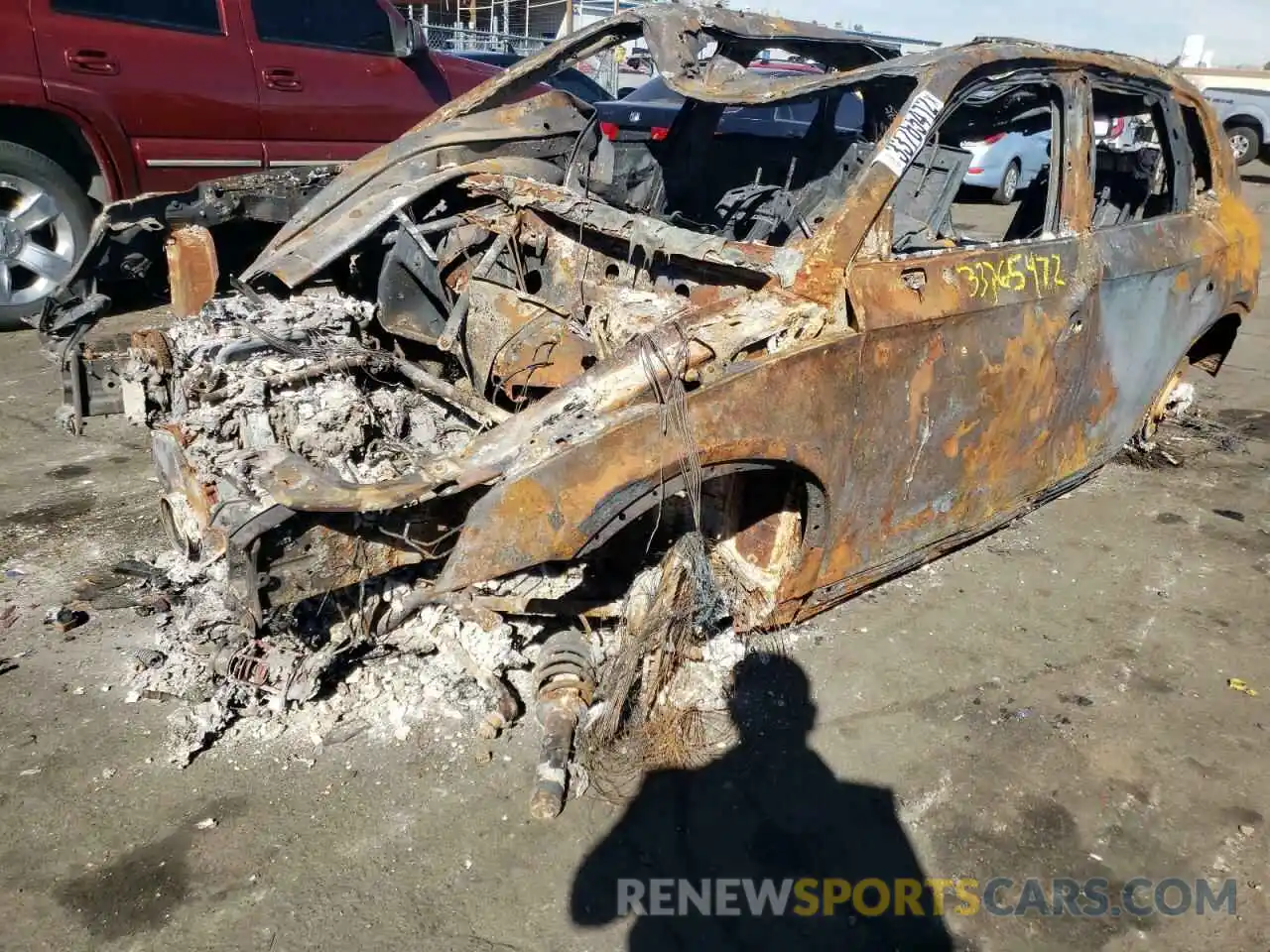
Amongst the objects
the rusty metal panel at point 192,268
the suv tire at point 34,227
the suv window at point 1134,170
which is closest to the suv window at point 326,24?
the suv tire at point 34,227

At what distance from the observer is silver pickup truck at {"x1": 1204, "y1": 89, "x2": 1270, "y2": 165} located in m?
14.6

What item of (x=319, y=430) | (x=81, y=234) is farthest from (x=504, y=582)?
(x=81, y=234)

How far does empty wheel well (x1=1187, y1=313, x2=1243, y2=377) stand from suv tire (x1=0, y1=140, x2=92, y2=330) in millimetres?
6179

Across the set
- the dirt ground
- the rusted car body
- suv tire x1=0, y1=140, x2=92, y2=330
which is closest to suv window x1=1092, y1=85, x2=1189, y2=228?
the rusted car body

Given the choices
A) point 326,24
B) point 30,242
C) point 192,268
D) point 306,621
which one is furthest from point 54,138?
point 306,621

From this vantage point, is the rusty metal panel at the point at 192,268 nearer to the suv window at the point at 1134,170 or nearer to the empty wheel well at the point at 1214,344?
the suv window at the point at 1134,170

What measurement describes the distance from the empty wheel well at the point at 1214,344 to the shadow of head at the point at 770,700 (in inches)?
113

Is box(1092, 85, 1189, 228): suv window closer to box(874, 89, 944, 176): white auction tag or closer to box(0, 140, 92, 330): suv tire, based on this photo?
box(874, 89, 944, 176): white auction tag

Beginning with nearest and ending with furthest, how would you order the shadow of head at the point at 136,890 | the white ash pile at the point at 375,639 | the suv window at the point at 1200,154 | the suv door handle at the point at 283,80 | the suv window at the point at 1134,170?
the shadow of head at the point at 136,890
the white ash pile at the point at 375,639
the suv window at the point at 1134,170
the suv window at the point at 1200,154
the suv door handle at the point at 283,80

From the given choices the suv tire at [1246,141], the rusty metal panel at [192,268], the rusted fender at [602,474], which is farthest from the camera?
the suv tire at [1246,141]

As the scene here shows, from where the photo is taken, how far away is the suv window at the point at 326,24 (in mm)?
6109

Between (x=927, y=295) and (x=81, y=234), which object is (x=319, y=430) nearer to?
(x=927, y=295)

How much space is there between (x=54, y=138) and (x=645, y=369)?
202 inches

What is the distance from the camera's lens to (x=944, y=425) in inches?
114
